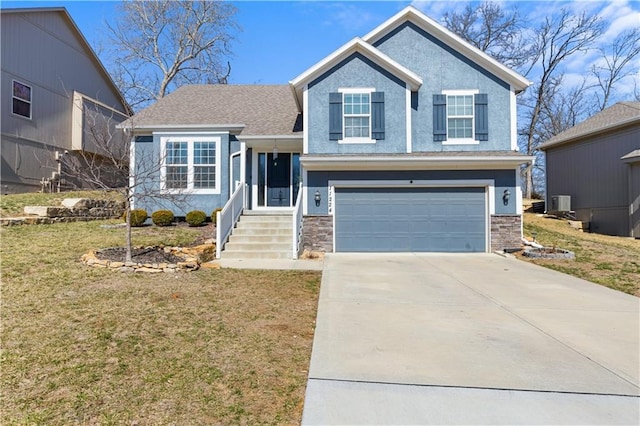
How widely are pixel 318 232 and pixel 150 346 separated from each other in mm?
8244

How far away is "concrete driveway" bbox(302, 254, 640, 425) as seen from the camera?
2.96 m

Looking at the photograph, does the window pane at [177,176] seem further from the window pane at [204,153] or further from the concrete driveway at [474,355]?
the concrete driveway at [474,355]

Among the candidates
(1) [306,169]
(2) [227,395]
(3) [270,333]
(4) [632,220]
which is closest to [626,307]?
(3) [270,333]

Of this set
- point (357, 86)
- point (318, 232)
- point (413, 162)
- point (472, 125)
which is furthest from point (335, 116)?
point (472, 125)

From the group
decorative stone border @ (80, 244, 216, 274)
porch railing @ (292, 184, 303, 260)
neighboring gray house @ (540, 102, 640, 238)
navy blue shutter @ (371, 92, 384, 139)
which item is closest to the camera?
decorative stone border @ (80, 244, 216, 274)

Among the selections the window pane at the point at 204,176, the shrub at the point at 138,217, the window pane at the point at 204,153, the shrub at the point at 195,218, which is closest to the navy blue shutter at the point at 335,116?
the window pane at the point at 204,153

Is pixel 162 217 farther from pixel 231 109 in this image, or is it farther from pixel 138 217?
pixel 231 109

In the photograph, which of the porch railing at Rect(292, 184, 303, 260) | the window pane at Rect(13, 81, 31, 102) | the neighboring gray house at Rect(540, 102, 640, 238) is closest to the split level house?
the porch railing at Rect(292, 184, 303, 260)

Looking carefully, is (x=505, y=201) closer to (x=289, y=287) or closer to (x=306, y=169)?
(x=306, y=169)

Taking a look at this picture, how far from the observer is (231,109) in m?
15.4

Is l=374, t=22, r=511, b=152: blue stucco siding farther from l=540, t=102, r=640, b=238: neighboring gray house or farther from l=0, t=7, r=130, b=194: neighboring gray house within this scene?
l=0, t=7, r=130, b=194: neighboring gray house

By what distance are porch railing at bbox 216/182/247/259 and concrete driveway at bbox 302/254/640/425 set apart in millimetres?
4083

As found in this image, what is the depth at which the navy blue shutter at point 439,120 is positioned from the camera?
40.5 feet

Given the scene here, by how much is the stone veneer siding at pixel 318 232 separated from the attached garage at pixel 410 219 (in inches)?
10.0
